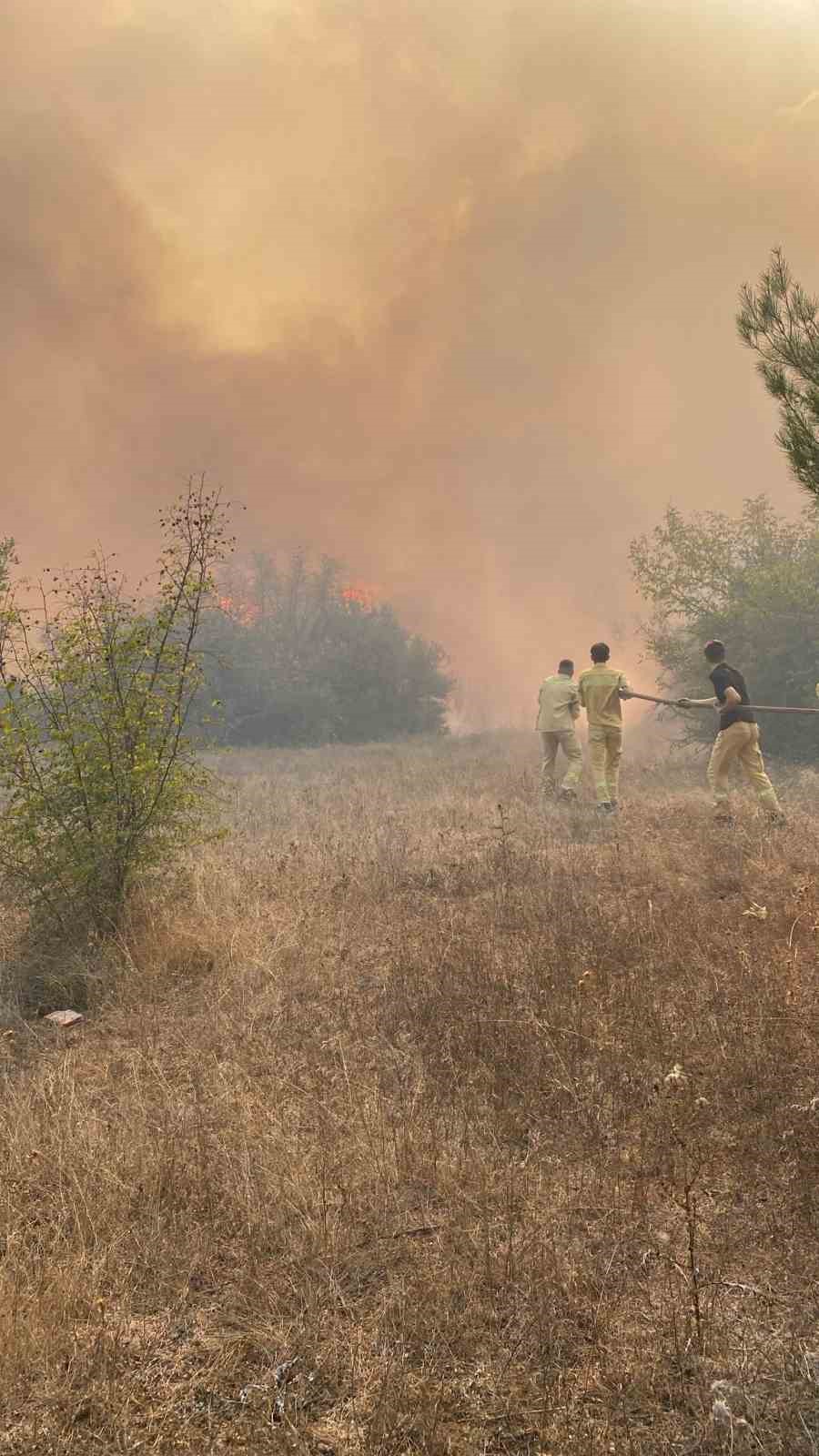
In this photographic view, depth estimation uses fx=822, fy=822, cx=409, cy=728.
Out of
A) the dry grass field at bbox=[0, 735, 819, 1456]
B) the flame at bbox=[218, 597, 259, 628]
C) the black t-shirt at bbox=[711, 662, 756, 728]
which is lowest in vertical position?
the dry grass field at bbox=[0, 735, 819, 1456]

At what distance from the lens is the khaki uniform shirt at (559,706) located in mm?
13859

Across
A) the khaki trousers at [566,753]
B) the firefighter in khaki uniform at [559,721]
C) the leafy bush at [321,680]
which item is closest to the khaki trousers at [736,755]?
the khaki trousers at [566,753]

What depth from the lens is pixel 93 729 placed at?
23.3 ft

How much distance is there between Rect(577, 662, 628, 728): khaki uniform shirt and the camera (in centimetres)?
1228

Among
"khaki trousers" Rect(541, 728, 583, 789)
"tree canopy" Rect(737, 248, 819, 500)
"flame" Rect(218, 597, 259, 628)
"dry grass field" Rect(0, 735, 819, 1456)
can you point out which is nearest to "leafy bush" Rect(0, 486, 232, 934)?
"dry grass field" Rect(0, 735, 819, 1456)

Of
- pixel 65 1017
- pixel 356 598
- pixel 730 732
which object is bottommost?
pixel 65 1017

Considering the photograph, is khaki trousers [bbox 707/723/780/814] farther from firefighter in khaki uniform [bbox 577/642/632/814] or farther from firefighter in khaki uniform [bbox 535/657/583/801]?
firefighter in khaki uniform [bbox 535/657/583/801]

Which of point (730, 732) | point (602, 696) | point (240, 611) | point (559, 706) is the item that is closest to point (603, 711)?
point (602, 696)

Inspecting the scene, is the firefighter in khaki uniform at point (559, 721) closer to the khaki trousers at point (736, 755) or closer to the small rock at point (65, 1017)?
the khaki trousers at point (736, 755)

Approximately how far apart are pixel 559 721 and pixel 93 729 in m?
8.62

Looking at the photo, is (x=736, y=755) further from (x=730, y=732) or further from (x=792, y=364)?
(x=792, y=364)

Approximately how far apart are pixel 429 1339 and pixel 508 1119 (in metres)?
1.50

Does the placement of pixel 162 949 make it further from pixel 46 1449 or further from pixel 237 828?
pixel 237 828

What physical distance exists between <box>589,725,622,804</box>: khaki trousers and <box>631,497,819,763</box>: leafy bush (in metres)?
5.44
